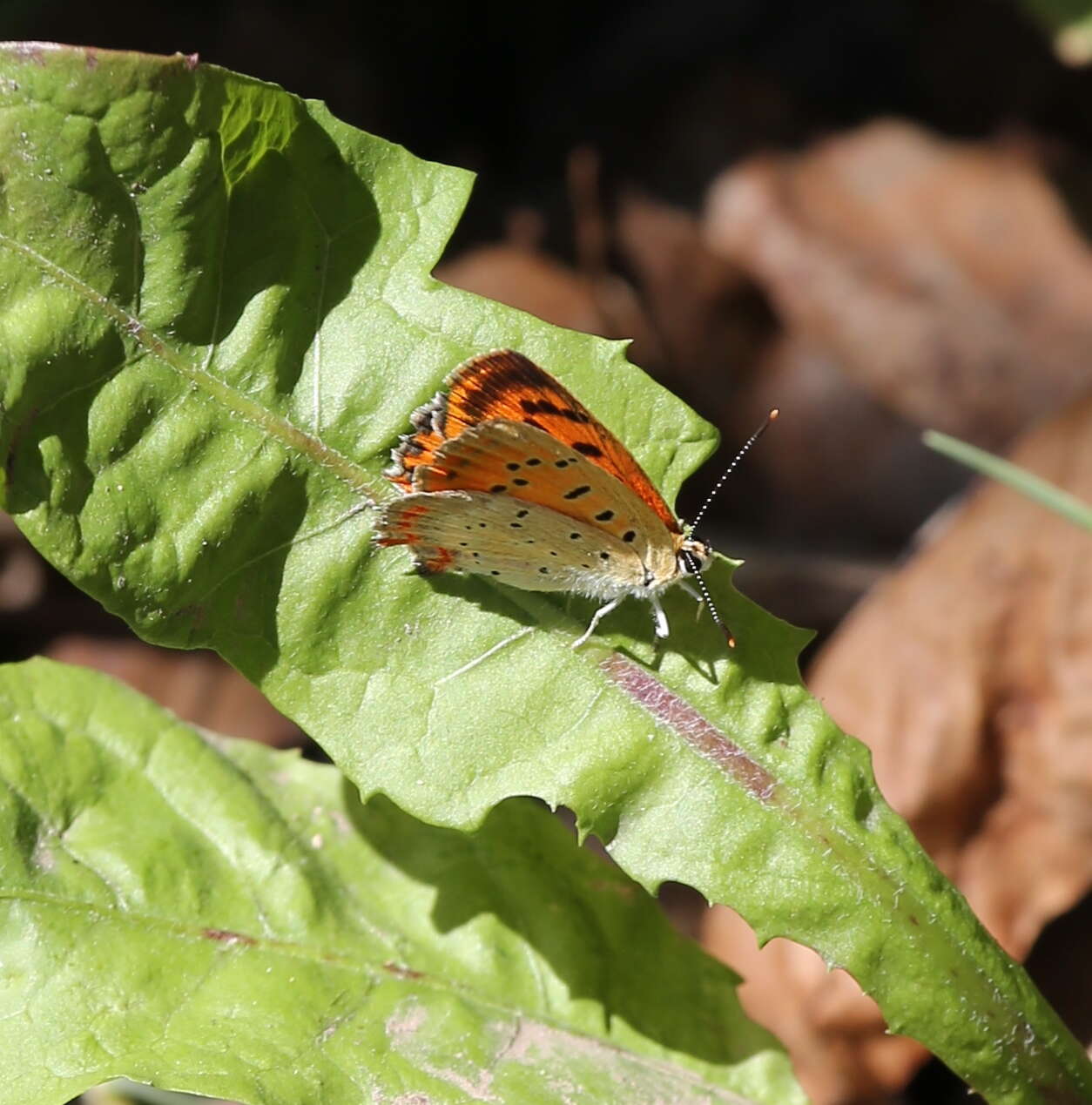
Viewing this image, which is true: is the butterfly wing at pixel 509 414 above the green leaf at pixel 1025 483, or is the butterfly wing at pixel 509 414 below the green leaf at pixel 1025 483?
below

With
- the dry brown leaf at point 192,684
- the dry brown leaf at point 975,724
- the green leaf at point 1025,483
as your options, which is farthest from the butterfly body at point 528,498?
the dry brown leaf at point 192,684

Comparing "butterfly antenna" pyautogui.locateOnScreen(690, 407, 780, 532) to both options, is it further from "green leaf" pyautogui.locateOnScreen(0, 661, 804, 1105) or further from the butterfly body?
"green leaf" pyautogui.locateOnScreen(0, 661, 804, 1105)

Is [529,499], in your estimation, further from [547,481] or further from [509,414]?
[509,414]

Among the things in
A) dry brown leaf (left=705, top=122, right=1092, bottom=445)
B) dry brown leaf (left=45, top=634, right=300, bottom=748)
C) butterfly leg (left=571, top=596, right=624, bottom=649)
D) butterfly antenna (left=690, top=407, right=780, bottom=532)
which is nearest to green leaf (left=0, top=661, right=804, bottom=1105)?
butterfly leg (left=571, top=596, right=624, bottom=649)

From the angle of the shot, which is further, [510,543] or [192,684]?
[192,684]

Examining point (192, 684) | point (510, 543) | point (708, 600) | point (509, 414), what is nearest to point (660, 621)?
point (708, 600)

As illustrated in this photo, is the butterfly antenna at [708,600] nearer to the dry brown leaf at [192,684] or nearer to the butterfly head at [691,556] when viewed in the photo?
the butterfly head at [691,556]
